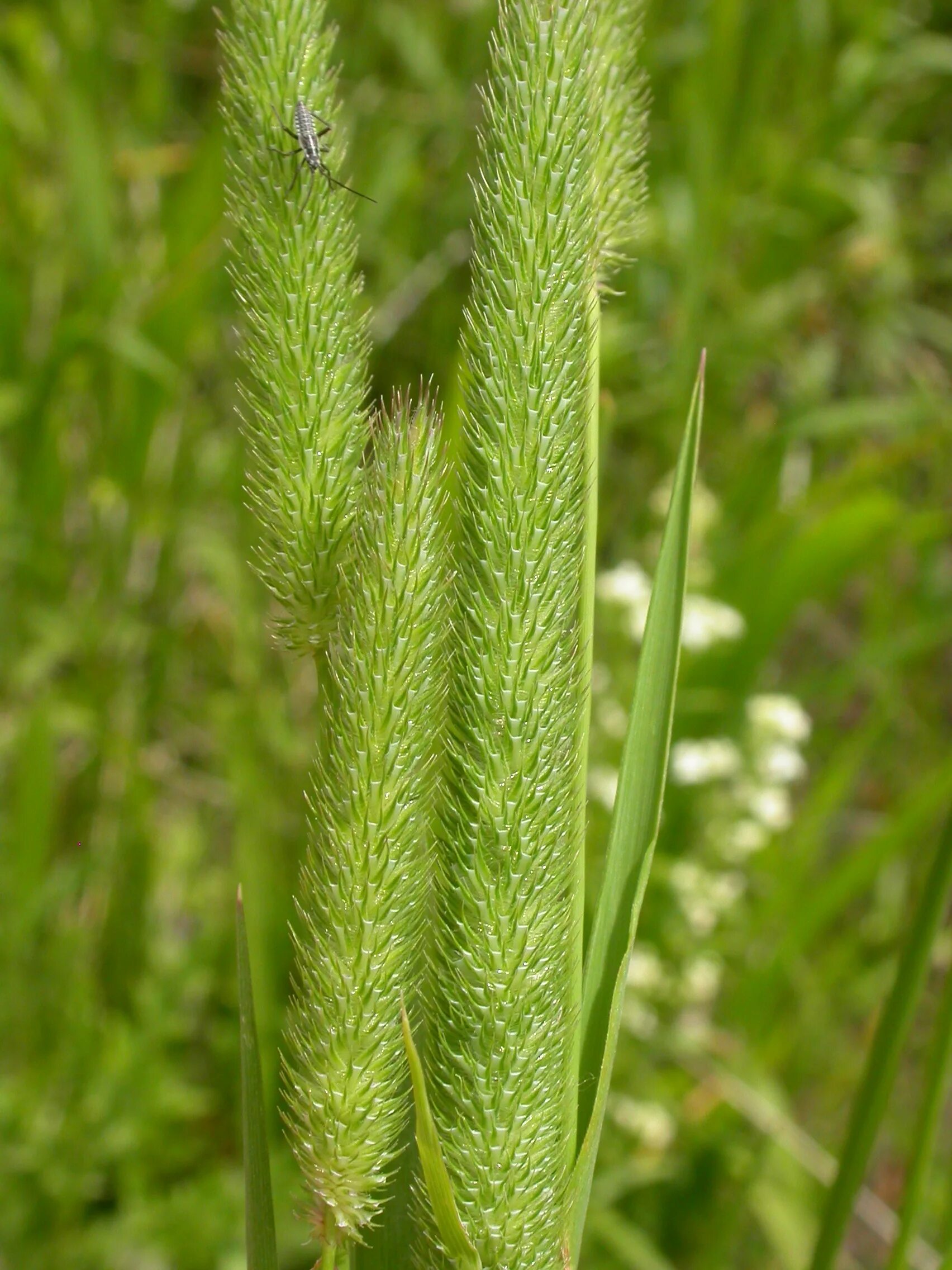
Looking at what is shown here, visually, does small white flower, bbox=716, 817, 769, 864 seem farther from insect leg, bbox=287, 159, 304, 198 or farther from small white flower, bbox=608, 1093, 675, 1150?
insect leg, bbox=287, 159, 304, 198

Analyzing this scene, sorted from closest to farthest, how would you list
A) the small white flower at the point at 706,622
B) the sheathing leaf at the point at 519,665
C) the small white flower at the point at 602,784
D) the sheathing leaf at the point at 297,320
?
the sheathing leaf at the point at 519,665 < the sheathing leaf at the point at 297,320 < the small white flower at the point at 602,784 < the small white flower at the point at 706,622

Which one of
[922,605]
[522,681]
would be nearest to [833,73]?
[922,605]

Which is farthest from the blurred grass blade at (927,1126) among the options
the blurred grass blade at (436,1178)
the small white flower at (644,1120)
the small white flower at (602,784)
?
the small white flower at (644,1120)

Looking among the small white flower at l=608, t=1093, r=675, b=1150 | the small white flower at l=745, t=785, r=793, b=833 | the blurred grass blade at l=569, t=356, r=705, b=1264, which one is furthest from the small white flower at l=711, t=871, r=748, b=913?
the blurred grass blade at l=569, t=356, r=705, b=1264

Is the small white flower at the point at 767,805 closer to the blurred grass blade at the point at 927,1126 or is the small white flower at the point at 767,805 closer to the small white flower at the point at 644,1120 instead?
the small white flower at the point at 644,1120

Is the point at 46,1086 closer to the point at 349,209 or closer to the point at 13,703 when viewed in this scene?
the point at 13,703

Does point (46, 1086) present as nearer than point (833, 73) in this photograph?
Yes
